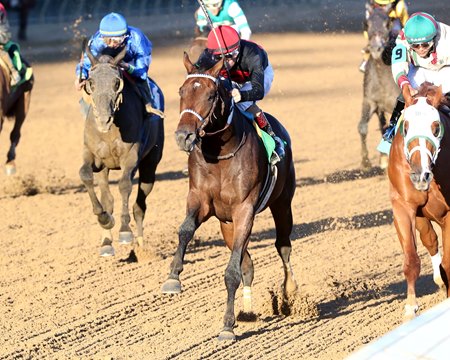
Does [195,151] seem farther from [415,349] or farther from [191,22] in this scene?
[191,22]

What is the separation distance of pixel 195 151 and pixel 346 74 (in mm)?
16680

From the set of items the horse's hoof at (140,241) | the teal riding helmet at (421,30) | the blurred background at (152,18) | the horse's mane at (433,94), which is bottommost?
the blurred background at (152,18)

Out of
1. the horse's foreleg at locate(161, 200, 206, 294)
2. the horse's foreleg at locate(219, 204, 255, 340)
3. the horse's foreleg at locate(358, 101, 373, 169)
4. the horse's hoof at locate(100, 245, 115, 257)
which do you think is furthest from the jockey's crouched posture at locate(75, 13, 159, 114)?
the horse's foreleg at locate(358, 101, 373, 169)

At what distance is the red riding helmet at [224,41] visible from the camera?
8195mm

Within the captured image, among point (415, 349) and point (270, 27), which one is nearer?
point (415, 349)

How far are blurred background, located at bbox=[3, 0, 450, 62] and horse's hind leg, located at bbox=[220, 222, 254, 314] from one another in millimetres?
19712

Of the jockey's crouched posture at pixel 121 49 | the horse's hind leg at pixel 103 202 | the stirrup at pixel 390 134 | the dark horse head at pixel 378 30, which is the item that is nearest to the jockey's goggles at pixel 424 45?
the stirrup at pixel 390 134

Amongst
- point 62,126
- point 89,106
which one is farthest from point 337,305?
point 62,126

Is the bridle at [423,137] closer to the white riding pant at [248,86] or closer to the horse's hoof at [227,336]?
the white riding pant at [248,86]

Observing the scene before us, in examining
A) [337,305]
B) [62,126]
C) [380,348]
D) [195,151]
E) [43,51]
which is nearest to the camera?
[380,348]

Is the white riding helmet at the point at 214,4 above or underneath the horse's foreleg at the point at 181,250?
above

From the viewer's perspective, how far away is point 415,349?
453 cm

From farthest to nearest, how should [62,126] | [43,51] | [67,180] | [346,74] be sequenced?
[43,51] → [346,74] → [62,126] → [67,180]

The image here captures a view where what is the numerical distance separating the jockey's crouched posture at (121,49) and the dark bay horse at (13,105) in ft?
11.8
